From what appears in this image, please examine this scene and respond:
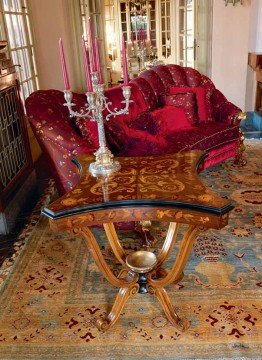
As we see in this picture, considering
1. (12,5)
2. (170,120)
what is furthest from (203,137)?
(12,5)

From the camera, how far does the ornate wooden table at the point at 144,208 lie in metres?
1.46

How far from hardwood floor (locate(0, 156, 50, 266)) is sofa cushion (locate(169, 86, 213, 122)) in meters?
1.62

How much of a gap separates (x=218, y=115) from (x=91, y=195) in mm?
2537

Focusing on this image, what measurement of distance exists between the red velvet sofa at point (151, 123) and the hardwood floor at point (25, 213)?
490mm

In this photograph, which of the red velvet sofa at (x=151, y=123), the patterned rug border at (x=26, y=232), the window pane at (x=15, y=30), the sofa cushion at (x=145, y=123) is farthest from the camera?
the window pane at (x=15, y=30)

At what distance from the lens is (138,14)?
8773 mm

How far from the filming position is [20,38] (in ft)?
13.7

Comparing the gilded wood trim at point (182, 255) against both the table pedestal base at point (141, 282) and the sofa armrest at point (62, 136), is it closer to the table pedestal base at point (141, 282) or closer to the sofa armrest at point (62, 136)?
the table pedestal base at point (141, 282)

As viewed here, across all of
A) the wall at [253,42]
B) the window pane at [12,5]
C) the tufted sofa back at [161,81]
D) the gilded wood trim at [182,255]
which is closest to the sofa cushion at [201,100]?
the tufted sofa back at [161,81]

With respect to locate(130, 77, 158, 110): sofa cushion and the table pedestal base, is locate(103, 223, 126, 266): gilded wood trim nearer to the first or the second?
the table pedestal base

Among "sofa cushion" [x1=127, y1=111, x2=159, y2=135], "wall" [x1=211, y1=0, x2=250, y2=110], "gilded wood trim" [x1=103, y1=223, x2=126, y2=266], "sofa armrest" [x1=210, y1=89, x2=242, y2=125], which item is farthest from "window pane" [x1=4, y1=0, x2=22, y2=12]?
"gilded wood trim" [x1=103, y1=223, x2=126, y2=266]

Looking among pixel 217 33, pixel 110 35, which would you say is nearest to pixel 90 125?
pixel 217 33

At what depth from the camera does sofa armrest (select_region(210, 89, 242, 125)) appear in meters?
3.59

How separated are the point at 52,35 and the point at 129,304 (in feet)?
12.5
